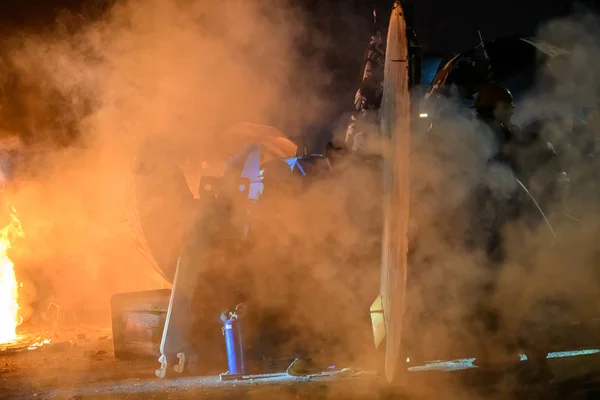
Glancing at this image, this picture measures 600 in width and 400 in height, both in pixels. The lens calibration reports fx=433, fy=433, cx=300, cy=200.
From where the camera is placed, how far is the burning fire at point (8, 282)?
31.1ft

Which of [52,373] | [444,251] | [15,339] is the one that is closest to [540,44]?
[444,251]

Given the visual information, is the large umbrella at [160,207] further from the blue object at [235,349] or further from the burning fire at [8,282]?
the burning fire at [8,282]

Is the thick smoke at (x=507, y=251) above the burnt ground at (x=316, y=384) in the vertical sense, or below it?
above

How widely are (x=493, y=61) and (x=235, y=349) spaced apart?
14.7 feet

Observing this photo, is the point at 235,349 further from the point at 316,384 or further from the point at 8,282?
the point at 8,282

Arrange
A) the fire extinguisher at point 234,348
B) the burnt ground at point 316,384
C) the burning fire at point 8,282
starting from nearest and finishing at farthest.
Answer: the burnt ground at point 316,384
the fire extinguisher at point 234,348
the burning fire at point 8,282

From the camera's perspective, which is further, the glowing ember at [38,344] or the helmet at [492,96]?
the glowing ember at [38,344]

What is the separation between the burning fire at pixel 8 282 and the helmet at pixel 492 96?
9718 millimetres

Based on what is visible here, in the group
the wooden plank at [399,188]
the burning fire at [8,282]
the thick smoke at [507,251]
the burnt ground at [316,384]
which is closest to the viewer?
the wooden plank at [399,188]

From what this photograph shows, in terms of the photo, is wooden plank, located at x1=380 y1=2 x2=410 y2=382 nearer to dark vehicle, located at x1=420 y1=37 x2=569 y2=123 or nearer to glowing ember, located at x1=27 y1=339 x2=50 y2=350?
dark vehicle, located at x1=420 y1=37 x2=569 y2=123

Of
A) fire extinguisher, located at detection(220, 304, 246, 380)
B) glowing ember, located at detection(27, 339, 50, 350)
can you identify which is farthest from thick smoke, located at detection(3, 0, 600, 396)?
glowing ember, located at detection(27, 339, 50, 350)

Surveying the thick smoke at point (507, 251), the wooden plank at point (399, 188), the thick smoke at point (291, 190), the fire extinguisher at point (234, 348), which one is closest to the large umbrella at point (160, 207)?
the thick smoke at point (291, 190)

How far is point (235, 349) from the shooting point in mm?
4410

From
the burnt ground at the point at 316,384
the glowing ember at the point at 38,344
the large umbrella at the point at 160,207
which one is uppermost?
the large umbrella at the point at 160,207
